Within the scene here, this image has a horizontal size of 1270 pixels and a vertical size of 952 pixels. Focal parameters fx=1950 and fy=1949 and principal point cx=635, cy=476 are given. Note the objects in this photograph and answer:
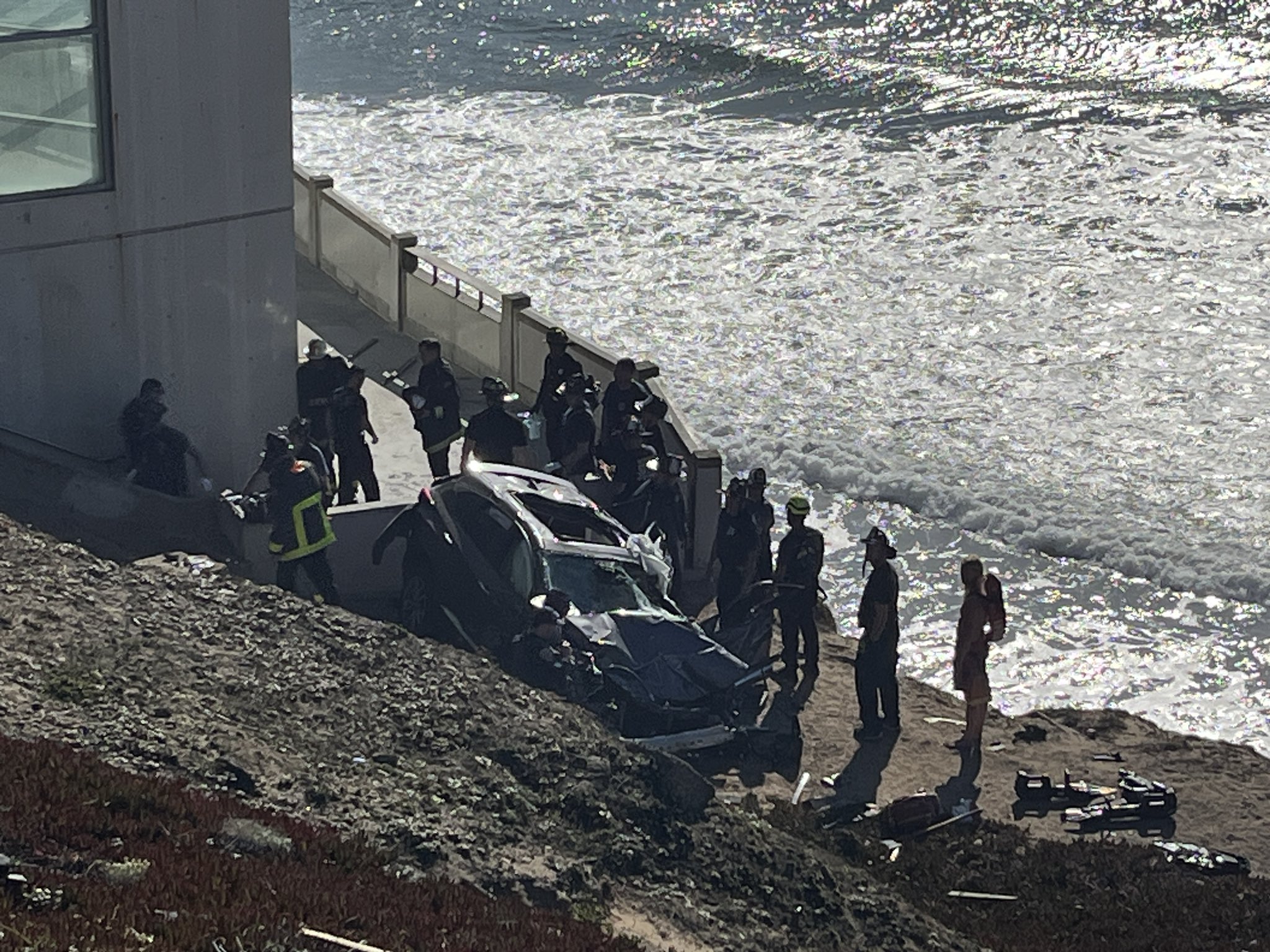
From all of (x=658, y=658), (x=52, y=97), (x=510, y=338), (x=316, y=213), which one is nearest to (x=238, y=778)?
(x=658, y=658)

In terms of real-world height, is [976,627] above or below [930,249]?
above

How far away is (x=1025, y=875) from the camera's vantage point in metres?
12.4

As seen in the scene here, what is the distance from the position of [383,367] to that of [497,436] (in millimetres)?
4750

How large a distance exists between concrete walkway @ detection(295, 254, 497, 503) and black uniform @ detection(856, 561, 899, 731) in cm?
408

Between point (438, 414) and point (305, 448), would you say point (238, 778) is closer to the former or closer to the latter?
point (305, 448)

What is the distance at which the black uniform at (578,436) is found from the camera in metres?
16.6

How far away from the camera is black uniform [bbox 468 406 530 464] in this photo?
16.0 metres

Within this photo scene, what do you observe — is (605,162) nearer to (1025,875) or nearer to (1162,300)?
(1162,300)

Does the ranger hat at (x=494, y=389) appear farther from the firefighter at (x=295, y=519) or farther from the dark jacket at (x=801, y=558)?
the dark jacket at (x=801, y=558)

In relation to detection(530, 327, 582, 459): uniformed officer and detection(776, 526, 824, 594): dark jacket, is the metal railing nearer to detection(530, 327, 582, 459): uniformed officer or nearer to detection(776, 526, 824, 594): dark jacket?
detection(530, 327, 582, 459): uniformed officer

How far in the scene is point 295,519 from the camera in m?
Answer: 14.0

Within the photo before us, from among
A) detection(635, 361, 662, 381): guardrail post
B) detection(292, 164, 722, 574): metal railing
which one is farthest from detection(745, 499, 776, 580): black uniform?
detection(635, 361, 662, 381): guardrail post

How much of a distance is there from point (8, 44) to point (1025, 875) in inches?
385

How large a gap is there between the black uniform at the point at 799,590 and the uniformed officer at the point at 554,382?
9.16 feet
